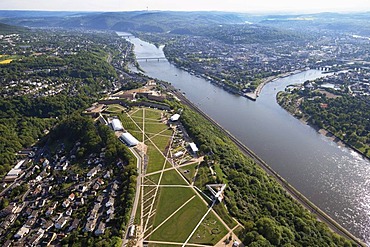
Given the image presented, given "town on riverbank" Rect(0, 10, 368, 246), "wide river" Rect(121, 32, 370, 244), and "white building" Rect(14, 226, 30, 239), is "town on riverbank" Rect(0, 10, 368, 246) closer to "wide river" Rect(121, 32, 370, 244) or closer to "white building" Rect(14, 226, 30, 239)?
"white building" Rect(14, 226, 30, 239)

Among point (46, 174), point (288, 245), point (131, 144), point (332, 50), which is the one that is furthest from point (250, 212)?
point (332, 50)

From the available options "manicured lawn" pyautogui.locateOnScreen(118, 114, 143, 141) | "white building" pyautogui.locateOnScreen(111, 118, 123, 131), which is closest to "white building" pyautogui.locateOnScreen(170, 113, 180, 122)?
"manicured lawn" pyautogui.locateOnScreen(118, 114, 143, 141)

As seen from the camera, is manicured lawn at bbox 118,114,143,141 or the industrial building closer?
the industrial building

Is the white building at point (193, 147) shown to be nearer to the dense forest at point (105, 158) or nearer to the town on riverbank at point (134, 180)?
the town on riverbank at point (134, 180)

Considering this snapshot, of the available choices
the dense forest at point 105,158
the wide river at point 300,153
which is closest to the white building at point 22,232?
the dense forest at point 105,158

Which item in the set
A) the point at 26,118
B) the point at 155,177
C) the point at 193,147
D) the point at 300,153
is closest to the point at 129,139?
the point at 193,147

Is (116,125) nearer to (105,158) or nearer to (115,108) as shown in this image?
(105,158)
